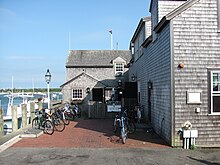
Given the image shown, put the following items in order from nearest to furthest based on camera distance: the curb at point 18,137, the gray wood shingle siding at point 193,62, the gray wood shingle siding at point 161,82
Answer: the gray wood shingle siding at point 193,62 < the curb at point 18,137 < the gray wood shingle siding at point 161,82

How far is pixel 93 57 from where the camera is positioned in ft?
109

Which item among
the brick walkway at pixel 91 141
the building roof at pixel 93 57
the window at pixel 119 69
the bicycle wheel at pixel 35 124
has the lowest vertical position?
the brick walkway at pixel 91 141

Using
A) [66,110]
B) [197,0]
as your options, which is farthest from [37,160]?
[66,110]

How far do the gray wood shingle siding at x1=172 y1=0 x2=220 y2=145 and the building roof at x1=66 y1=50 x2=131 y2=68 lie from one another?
74.5 feet

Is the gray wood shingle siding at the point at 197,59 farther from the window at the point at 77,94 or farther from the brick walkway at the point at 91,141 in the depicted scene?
the window at the point at 77,94

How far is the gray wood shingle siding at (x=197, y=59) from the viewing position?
9445 mm

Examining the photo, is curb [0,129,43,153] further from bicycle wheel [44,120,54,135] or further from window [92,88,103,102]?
window [92,88,103,102]

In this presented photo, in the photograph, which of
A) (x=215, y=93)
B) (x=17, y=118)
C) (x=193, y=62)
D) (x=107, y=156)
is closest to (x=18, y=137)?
(x=17, y=118)

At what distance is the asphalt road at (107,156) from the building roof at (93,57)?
23004 millimetres

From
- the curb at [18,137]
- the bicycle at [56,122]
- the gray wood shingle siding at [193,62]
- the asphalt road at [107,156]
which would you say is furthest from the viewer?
the bicycle at [56,122]

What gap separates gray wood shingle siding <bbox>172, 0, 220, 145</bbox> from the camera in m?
9.45

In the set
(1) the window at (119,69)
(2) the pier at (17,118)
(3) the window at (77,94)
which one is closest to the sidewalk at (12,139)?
(2) the pier at (17,118)

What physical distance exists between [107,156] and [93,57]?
1004 inches

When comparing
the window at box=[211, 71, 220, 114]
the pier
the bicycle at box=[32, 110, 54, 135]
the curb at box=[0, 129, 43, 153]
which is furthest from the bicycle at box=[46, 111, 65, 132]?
the window at box=[211, 71, 220, 114]
